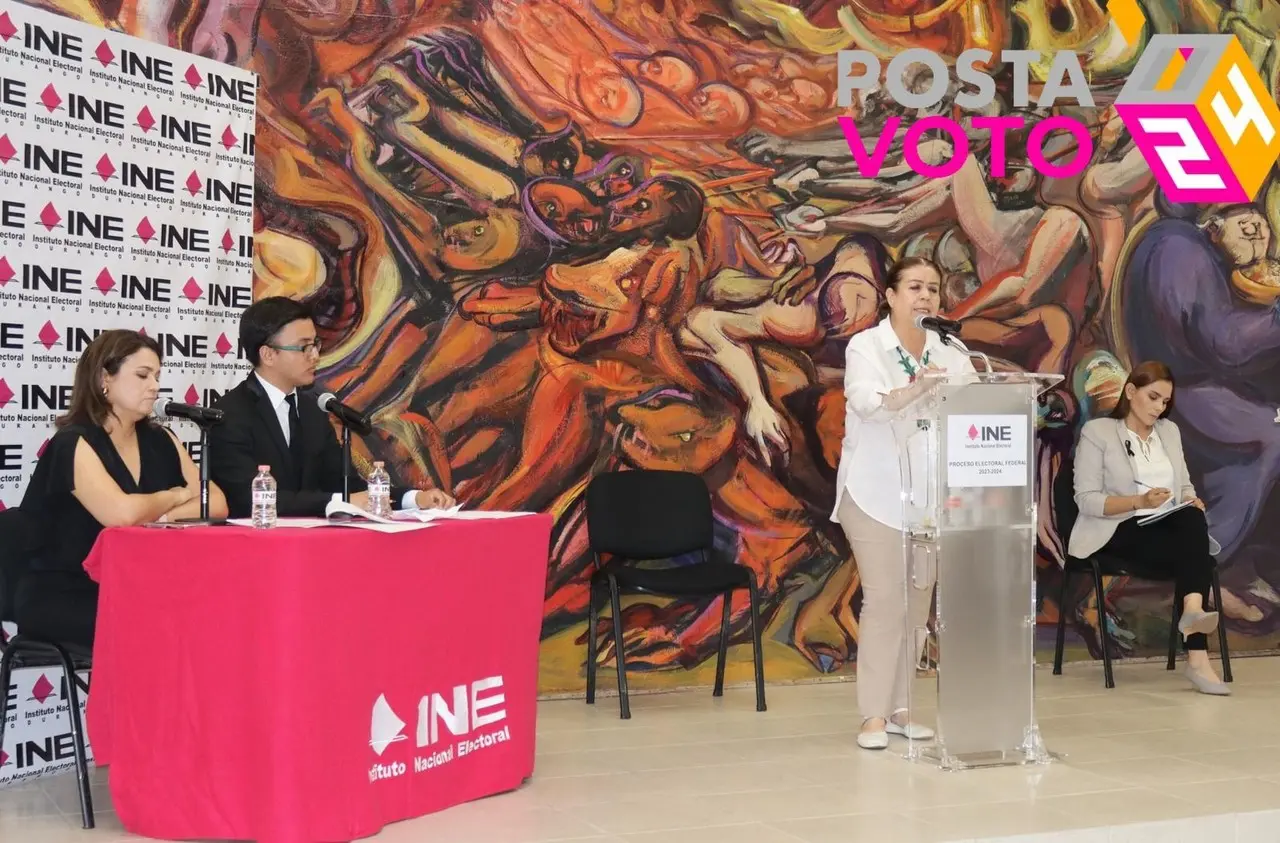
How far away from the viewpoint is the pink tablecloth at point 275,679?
10.5 ft

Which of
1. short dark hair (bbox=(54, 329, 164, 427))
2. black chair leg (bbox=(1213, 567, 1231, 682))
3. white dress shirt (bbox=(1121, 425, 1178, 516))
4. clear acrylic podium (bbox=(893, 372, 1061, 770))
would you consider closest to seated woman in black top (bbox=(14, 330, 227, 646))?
short dark hair (bbox=(54, 329, 164, 427))

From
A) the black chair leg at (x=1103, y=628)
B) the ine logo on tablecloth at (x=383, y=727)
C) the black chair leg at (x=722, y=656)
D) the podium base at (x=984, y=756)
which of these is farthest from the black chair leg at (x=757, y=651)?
the ine logo on tablecloth at (x=383, y=727)

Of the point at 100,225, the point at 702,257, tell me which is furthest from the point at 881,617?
the point at 100,225

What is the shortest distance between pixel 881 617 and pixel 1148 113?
11.0ft

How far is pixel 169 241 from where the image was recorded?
4605 millimetres

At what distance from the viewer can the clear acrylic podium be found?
4148 mm

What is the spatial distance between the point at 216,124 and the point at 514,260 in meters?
1.26

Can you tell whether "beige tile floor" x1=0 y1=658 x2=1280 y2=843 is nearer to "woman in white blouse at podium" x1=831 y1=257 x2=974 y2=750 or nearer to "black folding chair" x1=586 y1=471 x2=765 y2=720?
"woman in white blouse at podium" x1=831 y1=257 x2=974 y2=750

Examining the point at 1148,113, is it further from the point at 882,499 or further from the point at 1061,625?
the point at 882,499

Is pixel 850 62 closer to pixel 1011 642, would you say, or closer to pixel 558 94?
pixel 558 94

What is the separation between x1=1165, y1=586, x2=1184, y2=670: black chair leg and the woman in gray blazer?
0.18 feet

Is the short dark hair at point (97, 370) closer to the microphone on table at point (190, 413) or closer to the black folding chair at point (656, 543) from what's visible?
the microphone on table at point (190, 413)

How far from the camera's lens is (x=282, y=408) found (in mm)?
4188

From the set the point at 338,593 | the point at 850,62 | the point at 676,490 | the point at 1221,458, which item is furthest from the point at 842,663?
the point at 338,593
